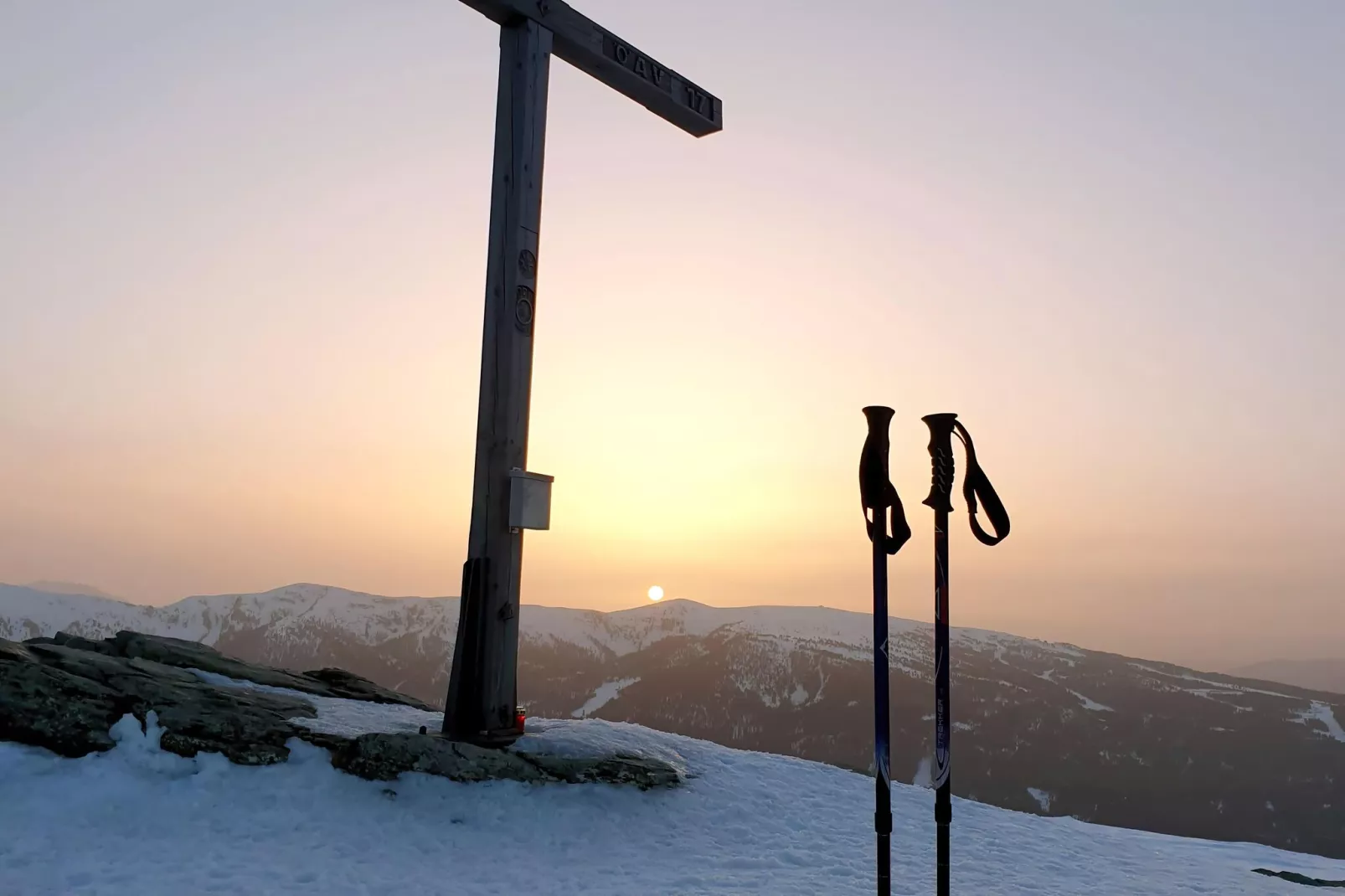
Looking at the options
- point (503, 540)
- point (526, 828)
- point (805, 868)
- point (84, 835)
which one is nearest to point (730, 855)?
point (805, 868)

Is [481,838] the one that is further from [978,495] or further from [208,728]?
[978,495]

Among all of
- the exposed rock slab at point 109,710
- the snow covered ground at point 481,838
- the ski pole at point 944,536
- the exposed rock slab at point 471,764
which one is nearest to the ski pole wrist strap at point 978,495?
the ski pole at point 944,536

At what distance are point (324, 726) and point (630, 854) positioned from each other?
419 centimetres

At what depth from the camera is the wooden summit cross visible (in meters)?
11.6

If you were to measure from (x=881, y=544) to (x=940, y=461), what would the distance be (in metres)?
0.79

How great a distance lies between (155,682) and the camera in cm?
1126

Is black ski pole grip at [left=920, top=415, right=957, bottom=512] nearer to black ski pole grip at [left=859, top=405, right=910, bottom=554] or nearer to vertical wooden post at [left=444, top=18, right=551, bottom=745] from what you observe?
black ski pole grip at [left=859, top=405, right=910, bottom=554]

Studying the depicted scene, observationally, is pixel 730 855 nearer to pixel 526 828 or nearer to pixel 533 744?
pixel 526 828

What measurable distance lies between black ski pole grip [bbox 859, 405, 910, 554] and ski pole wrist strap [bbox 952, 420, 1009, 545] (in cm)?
59

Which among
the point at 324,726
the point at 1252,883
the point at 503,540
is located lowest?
the point at 1252,883

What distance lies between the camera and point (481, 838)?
9.38m

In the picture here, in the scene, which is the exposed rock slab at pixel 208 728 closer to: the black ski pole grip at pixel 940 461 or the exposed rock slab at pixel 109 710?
the exposed rock slab at pixel 109 710

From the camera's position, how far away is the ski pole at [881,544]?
269 inches

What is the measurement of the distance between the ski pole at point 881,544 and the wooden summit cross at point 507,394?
225 inches
